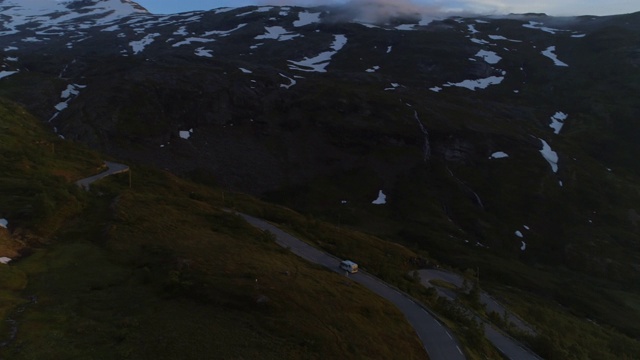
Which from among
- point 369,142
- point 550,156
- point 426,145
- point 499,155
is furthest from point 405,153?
point 550,156

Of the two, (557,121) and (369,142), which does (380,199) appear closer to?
(369,142)

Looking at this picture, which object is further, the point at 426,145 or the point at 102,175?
the point at 426,145

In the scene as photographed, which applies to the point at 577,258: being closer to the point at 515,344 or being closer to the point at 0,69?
the point at 515,344

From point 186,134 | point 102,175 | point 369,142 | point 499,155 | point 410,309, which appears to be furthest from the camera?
point 369,142

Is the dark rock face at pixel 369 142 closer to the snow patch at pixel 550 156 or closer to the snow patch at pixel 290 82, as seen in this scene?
the snow patch at pixel 550 156

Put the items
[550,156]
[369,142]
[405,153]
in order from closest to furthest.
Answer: [550,156], [405,153], [369,142]

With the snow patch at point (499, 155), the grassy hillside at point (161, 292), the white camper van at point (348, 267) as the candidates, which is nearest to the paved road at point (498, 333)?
the grassy hillside at point (161, 292)

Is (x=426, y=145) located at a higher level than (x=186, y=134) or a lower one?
lower

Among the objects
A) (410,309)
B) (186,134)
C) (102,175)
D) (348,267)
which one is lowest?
(186,134)
